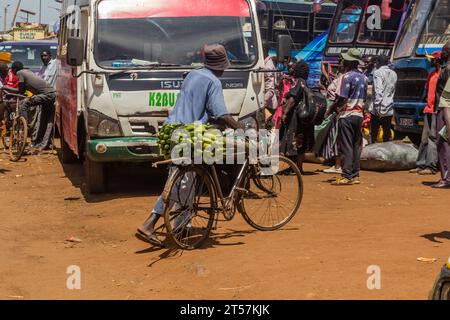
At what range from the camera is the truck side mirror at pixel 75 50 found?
1035cm

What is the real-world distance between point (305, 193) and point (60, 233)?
3.57 m

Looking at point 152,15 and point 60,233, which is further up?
point 152,15

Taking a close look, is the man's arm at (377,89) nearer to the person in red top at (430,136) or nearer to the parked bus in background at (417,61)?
the parked bus in background at (417,61)

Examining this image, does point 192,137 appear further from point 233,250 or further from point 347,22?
point 347,22

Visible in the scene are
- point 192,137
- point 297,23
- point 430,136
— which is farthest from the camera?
point 297,23

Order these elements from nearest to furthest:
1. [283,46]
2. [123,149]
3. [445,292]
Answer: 1. [445,292]
2. [123,149]
3. [283,46]

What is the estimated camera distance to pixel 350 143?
39.1 ft

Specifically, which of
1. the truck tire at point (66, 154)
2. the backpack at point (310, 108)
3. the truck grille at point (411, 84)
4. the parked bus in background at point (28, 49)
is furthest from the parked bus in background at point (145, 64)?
the parked bus in background at point (28, 49)

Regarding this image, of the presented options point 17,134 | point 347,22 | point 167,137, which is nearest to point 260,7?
point 347,22

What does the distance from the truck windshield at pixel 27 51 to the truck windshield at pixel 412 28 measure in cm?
977

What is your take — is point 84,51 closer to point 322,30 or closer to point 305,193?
point 305,193

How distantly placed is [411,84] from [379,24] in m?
5.95

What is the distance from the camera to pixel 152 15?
1073cm

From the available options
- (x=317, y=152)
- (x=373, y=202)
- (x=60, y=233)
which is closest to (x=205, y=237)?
(x=60, y=233)
